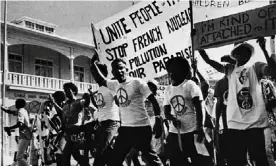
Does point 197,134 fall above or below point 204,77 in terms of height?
below

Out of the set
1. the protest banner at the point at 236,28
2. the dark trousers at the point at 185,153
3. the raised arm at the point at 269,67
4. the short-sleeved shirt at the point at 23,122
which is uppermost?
the protest banner at the point at 236,28

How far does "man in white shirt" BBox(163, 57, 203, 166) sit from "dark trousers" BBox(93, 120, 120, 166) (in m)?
1.84

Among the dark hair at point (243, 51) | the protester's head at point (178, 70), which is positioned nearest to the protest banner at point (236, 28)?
the dark hair at point (243, 51)

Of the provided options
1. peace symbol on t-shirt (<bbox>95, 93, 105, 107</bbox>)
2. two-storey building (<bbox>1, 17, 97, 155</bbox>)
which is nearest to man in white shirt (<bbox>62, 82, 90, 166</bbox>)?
peace symbol on t-shirt (<bbox>95, 93, 105, 107</bbox>)

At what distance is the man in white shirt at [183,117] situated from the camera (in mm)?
4871

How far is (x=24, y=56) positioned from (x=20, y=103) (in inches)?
630

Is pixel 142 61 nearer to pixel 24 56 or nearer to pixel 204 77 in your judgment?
pixel 204 77

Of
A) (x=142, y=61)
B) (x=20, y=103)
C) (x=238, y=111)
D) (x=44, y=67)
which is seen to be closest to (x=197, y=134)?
(x=238, y=111)

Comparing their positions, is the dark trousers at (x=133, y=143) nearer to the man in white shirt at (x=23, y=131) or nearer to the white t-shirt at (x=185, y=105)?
the white t-shirt at (x=185, y=105)

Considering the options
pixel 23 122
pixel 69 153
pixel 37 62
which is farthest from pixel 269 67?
pixel 37 62

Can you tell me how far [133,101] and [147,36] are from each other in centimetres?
198

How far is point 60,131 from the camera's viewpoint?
24.7 feet

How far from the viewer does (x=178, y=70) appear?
5.10 m

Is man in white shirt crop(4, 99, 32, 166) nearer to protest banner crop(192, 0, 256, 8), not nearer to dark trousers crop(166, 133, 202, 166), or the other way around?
protest banner crop(192, 0, 256, 8)
